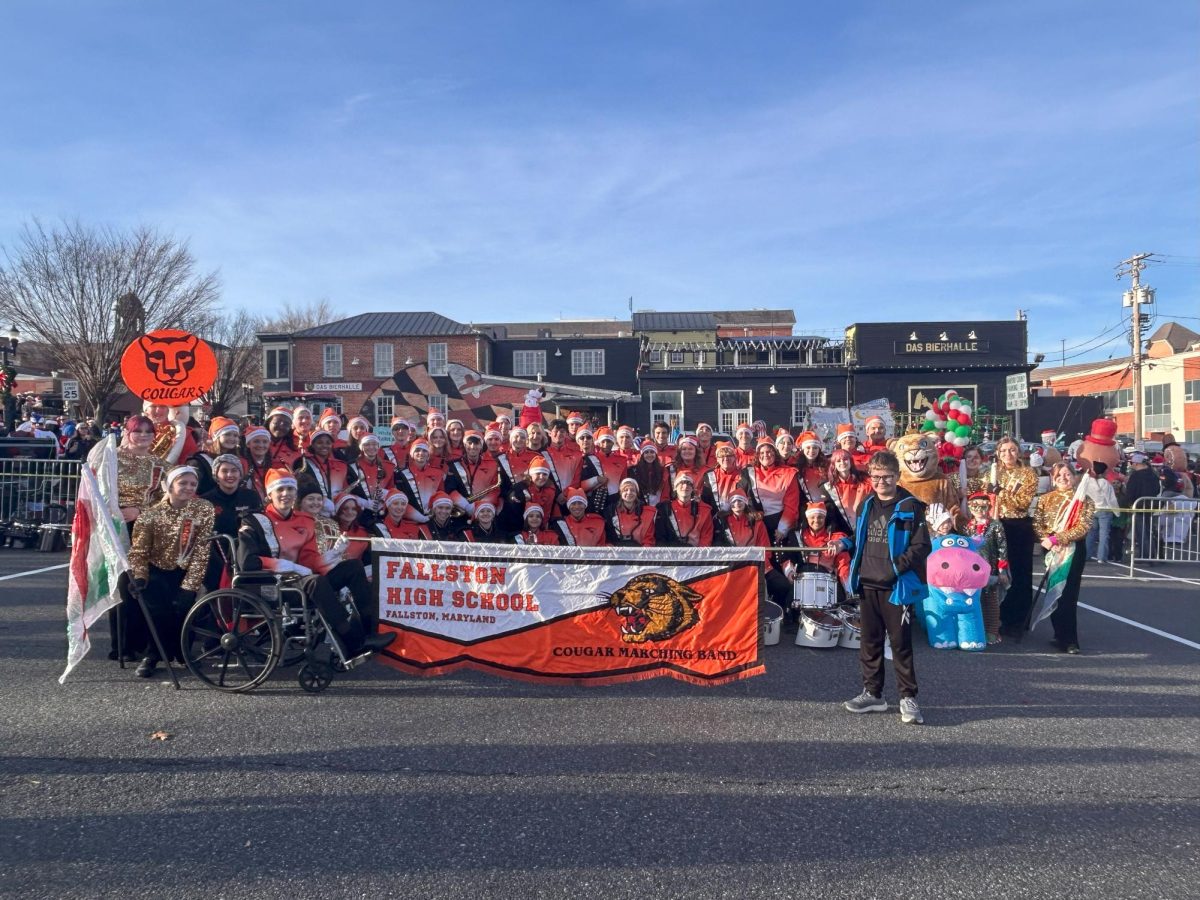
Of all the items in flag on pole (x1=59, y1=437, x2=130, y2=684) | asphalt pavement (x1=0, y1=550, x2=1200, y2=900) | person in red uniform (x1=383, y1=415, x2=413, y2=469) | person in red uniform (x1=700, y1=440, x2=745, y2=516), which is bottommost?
asphalt pavement (x1=0, y1=550, x2=1200, y2=900)

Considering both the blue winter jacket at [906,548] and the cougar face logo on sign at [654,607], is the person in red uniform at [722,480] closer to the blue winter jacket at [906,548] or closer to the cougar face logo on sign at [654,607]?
the cougar face logo on sign at [654,607]

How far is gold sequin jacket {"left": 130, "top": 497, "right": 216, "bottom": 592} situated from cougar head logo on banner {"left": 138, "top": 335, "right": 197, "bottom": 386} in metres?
2.46

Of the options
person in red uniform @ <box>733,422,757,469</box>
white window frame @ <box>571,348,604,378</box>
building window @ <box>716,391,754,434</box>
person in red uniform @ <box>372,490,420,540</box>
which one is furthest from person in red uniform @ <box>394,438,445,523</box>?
white window frame @ <box>571,348,604,378</box>

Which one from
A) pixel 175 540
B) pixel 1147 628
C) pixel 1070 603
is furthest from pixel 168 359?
pixel 1147 628

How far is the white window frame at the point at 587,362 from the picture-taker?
37312 mm

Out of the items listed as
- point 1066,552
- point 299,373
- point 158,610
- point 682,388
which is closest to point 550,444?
point 158,610

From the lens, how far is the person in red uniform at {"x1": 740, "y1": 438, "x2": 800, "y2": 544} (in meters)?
7.78

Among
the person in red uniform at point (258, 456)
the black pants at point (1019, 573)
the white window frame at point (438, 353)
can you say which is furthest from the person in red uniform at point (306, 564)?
the white window frame at point (438, 353)

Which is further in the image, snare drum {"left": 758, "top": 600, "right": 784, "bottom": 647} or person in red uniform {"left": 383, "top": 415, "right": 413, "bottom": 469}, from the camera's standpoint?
person in red uniform {"left": 383, "top": 415, "right": 413, "bottom": 469}

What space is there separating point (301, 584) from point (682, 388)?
94.0 ft

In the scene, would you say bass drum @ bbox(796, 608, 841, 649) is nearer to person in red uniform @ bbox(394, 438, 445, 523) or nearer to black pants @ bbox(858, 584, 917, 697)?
black pants @ bbox(858, 584, 917, 697)

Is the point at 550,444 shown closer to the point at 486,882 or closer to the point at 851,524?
the point at 851,524

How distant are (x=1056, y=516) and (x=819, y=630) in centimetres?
240

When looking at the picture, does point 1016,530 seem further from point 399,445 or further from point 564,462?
point 399,445
